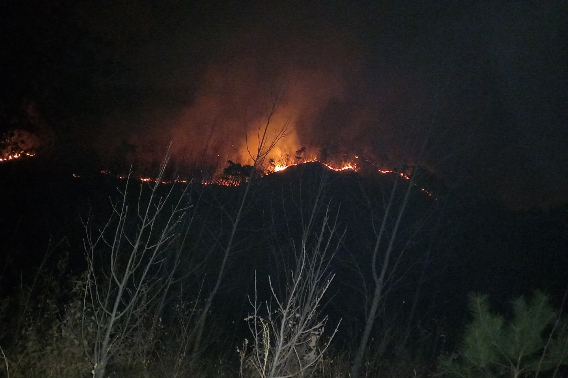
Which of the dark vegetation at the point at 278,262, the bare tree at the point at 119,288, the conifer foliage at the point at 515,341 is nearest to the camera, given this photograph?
the bare tree at the point at 119,288

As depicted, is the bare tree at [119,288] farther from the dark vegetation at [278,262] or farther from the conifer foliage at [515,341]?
the conifer foliage at [515,341]

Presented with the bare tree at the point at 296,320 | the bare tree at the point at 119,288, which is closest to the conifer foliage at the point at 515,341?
the bare tree at the point at 296,320

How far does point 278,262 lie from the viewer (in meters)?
10.5

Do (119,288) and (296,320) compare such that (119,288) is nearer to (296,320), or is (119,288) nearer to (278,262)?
(296,320)

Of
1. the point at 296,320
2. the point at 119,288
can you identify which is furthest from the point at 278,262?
the point at 119,288

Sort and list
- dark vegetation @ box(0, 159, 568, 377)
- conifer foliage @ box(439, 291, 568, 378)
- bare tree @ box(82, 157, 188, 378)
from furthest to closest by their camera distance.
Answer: dark vegetation @ box(0, 159, 568, 377) → conifer foliage @ box(439, 291, 568, 378) → bare tree @ box(82, 157, 188, 378)

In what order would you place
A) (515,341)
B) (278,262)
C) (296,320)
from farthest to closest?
(278,262) → (515,341) → (296,320)

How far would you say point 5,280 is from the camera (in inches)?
515

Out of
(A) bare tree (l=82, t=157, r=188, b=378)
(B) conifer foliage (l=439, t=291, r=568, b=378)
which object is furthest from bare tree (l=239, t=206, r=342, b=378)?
(B) conifer foliage (l=439, t=291, r=568, b=378)

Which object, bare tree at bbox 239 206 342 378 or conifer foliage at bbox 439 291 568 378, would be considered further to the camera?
conifer foliage at bbox 439 291 568 378

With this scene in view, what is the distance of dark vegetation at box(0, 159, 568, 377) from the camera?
10.6 meters

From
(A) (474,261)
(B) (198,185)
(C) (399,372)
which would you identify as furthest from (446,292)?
(B) (198,185)

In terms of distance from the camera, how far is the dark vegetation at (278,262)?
10.6m

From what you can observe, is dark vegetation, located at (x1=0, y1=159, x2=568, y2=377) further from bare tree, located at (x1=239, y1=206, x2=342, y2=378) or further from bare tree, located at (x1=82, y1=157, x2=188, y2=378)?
bare tree, located at (x1=239, y1=206, x2=342, y2=378)
